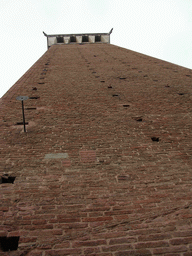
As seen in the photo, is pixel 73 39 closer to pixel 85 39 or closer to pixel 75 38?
pixel 75 38

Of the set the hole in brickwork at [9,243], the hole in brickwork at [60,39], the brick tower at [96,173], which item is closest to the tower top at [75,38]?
the hole in brickwork at [60,39]

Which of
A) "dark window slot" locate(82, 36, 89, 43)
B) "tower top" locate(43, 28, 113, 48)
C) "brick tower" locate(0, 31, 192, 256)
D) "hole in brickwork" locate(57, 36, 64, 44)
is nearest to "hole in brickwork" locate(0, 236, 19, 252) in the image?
"brick tower" locate(0, 31, 192, 256)

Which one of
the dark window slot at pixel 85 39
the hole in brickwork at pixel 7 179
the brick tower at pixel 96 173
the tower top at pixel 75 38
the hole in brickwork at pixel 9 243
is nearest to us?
the hole in brickwork at pixel 9 243

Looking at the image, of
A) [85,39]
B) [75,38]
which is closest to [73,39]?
[75,38]

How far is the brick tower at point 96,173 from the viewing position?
2.29 metres

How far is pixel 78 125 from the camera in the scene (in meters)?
4.55

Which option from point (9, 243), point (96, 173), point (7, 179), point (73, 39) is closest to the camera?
point (9, 243)

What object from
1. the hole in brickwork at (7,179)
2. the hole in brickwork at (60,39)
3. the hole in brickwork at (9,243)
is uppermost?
the hole in brickwork at (60,39)

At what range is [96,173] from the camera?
323cm

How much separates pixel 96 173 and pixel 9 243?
1431mm

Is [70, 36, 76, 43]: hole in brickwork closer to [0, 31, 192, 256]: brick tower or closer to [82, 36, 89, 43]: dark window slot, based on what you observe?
[82, 36, 89, 43]: dark window slot

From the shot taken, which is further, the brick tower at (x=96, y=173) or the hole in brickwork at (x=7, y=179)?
the hole in brickwork at (x=7, y=179)

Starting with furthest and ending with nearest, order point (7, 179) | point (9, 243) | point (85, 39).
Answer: point (85, 39)
point (7, 179)
point (9, 243)

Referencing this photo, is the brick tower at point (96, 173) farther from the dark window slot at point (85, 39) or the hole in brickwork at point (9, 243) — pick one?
the dark window slot at point (85, 39)
